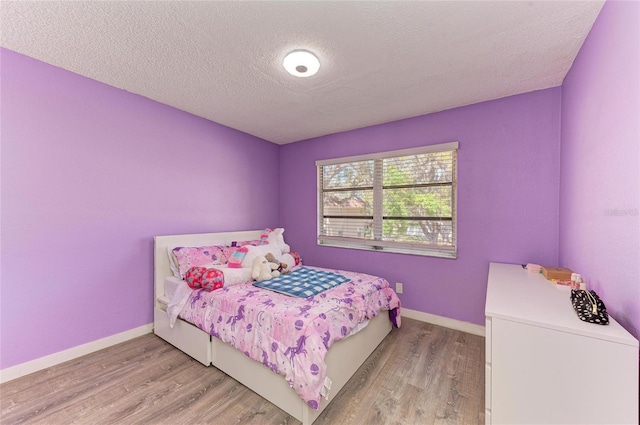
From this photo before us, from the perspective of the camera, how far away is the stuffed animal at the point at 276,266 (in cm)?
255

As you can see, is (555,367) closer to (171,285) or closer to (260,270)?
(260,270)

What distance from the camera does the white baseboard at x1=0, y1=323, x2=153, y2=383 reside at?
1.82 metres

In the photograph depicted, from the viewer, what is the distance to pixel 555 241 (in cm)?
224

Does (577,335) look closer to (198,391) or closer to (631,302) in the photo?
(631,302)

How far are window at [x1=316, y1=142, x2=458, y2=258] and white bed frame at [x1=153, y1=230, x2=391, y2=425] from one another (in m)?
1.05

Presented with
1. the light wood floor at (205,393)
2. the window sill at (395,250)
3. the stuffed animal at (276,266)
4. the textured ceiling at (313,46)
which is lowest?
the light wood floor at (205,393)

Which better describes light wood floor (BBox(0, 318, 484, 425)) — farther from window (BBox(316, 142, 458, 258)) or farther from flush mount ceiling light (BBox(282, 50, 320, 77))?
flush mount ceiling light (BBox(282, 50, 320, 77))

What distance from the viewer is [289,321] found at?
158cm

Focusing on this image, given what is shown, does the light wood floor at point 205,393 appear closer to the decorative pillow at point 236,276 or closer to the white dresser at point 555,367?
the white dresser at point 555,367

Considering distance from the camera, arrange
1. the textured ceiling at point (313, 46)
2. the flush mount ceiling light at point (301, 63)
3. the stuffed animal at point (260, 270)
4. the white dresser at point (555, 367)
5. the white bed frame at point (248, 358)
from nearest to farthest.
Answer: the white dresser at point (555, 367), the textured ceiling at point (313, 46), the white bed frame at point (248, 358), the flush mount ceiling light at point (301, 63), the stuffed animal at point (260, 270)

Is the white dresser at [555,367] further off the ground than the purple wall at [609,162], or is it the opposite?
the purple wall at [609,162]

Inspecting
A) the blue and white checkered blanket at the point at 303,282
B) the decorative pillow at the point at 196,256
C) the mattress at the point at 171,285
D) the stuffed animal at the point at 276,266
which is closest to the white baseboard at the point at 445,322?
the blue and white checkered blanket at the point at 303,282

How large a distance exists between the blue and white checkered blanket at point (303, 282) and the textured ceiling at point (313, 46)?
5.90 feet

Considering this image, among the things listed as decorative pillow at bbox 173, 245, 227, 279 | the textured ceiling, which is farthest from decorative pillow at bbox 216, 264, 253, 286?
the textured ceiling
